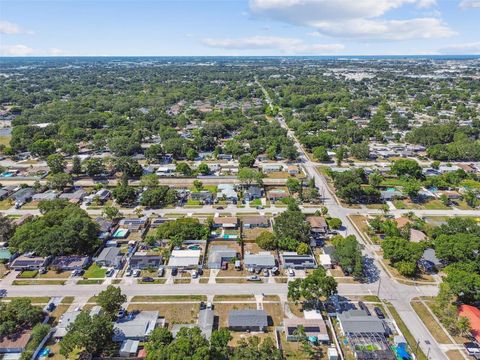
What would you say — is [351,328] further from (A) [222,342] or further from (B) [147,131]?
(B) [147,131]

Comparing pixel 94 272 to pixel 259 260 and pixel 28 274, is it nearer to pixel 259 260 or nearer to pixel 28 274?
pixel 28 274

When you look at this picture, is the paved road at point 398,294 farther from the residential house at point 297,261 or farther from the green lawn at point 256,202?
the green lawn at point 256,202

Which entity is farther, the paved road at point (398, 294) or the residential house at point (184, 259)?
the residential house at point (184, 259)

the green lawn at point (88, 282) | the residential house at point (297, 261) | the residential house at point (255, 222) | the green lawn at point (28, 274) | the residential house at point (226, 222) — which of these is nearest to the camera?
the green lawn at point (88, 282)

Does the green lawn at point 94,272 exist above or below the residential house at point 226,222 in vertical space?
below

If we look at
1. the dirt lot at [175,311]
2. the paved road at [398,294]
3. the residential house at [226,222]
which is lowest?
the dirt lot at [175,311]

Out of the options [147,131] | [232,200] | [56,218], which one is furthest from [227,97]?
[56,218]

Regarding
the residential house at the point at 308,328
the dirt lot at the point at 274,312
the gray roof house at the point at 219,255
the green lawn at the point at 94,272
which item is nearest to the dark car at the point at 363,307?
the residential house at the point at 308,328
